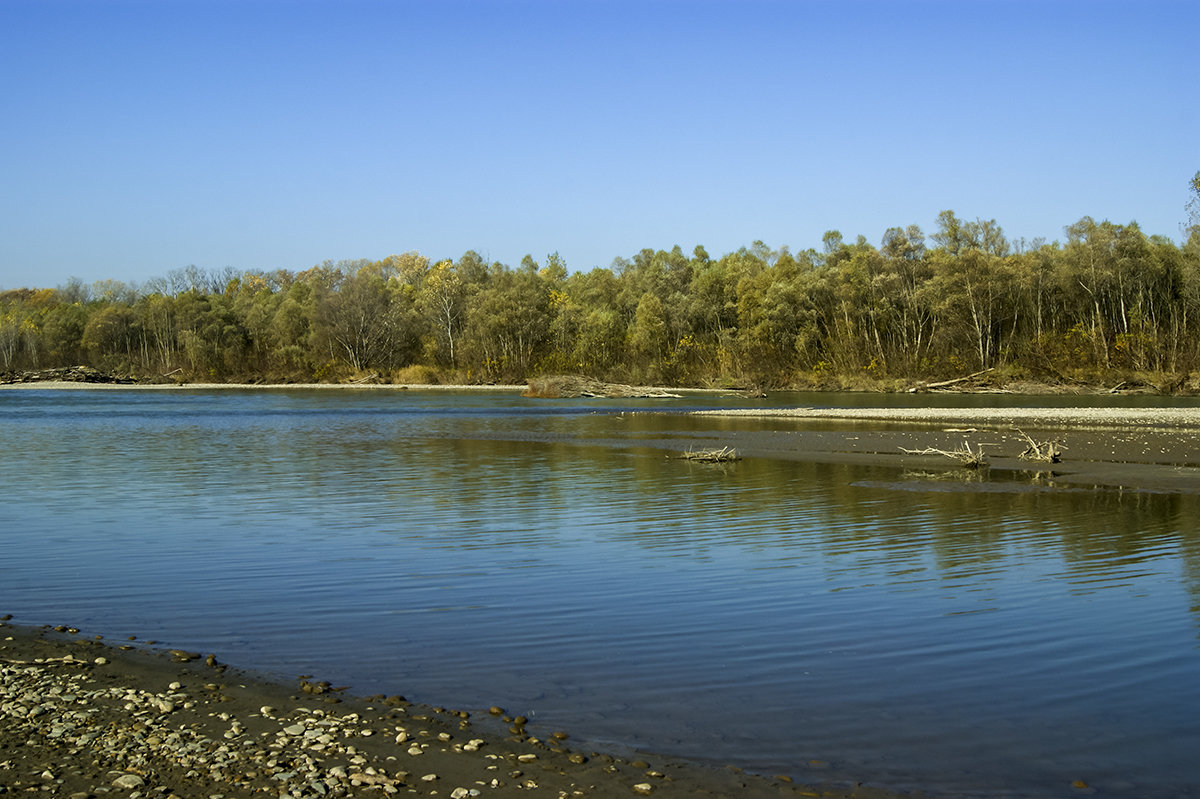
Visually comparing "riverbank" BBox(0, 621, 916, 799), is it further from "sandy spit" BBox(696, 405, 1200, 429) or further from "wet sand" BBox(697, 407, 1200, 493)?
"sandy spit" BBox(696, 405, 1200, 429)

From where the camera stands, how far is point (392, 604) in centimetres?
1106

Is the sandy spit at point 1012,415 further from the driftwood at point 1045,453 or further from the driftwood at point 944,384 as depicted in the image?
the driftwood at point 944,384

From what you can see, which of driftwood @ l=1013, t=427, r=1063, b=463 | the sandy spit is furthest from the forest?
driftwood @ l=1013, t=427, r=1063, b=463

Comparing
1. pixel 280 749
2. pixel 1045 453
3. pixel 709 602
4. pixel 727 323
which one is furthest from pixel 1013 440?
pixel 727 323

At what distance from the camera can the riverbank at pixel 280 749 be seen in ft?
19.4

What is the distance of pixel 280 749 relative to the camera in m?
6.42

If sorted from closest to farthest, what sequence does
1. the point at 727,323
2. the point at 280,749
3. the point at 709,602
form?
the point at 280,749
the point at 709,602
the point at 727,323

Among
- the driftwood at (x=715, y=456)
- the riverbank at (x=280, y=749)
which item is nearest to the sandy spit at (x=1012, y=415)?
the driftwood at (x=715, y=456)

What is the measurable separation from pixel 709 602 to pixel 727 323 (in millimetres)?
86293

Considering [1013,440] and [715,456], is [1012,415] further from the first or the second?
[715,456]

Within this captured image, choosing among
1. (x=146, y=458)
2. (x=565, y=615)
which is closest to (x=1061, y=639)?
(x=565, y=615)

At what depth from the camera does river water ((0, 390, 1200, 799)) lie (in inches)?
279

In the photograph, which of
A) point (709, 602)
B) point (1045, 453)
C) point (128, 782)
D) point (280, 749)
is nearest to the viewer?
point (128, 782)

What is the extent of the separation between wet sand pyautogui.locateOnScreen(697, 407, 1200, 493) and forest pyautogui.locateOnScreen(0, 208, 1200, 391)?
86.2ft
